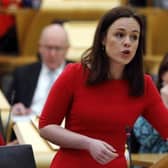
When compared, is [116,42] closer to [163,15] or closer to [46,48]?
[46,48]

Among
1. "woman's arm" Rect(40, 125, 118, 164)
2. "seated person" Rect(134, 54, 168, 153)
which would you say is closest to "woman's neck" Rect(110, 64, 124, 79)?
"woman's arm" Rect(40, 125, 118, 164)

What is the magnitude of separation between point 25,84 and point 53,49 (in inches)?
14.4

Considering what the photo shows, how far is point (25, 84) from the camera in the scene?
5.79 m

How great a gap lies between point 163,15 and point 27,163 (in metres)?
5.12

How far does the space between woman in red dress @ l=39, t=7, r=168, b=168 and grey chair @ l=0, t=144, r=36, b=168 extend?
0.41 ft

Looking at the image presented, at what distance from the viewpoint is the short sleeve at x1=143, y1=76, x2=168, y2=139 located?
3064mm

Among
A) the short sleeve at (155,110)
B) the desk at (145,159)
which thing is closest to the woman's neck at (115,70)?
the short sleeve at (155,110)

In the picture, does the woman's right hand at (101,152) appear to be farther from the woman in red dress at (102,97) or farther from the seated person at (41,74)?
the seated person at (41,74)

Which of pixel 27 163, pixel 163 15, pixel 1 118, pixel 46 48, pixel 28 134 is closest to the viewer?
pixel 27 163

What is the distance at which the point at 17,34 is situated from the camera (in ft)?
26.5

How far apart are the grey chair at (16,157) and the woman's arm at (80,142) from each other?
0.65ft

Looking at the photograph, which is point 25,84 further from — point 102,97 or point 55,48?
point 102,97

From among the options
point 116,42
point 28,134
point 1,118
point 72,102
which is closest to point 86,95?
point 72,102

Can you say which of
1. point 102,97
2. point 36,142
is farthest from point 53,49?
point 102,97
